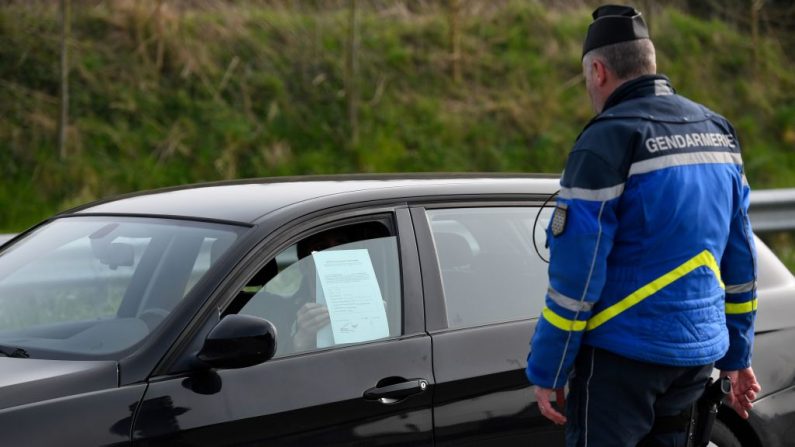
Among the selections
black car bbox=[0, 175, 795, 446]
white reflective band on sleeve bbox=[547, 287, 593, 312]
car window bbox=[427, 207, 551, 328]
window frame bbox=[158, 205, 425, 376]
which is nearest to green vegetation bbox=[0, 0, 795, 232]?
black car bbox=[0, 175, 795, 446]

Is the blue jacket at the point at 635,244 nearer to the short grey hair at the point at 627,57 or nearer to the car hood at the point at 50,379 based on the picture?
the short grey hair at the point at 627,57

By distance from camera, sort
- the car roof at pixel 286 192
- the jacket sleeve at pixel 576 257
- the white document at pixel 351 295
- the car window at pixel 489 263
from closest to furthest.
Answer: the jacket sleeve at pixel 576 257
the white document at pixel 351 295
the car roof at pixel 286 192
the car window at pixel 489 263

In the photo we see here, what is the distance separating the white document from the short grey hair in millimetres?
1083

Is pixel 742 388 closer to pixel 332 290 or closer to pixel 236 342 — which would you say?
pixel 332 290

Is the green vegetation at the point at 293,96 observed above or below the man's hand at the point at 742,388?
above

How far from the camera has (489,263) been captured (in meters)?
4.24

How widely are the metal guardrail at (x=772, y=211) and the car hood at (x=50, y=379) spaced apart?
27.4ft

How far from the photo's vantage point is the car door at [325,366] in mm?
3381

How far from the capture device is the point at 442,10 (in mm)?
20078


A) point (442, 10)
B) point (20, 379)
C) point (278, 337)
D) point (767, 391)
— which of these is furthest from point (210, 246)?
point (442, 10)

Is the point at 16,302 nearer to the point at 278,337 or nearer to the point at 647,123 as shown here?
the point at 278,337

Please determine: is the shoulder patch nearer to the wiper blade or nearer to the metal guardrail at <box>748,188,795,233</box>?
the wiper blade

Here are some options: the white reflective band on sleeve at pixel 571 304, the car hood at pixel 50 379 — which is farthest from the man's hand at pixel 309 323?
the white reflective band on sleeve at pixel 571 304

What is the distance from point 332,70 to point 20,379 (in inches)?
563
